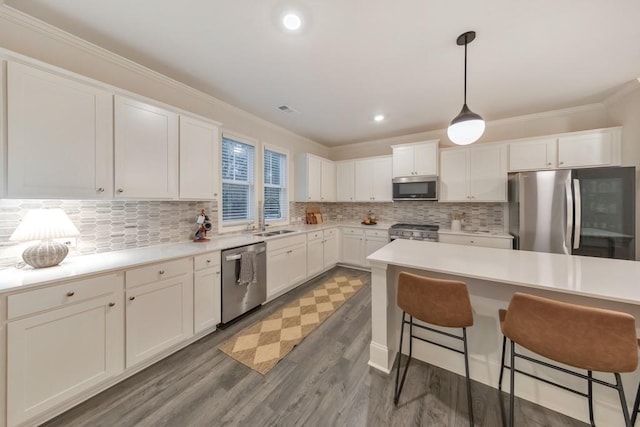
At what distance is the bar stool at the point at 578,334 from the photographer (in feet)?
3.23

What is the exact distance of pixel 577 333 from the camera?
1.06 m

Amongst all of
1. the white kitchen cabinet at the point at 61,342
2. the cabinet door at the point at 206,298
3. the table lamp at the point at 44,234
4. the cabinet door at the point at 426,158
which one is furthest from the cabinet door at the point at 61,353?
the cabinet door at the point at 426,158

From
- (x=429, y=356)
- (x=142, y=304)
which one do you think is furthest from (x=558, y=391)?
(x=142, y=304)

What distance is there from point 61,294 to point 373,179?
4349 millimetres

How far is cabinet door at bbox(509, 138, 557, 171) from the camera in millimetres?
3061

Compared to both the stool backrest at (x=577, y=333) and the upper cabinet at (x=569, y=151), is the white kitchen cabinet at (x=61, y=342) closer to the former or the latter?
the stool backrest at (x=577, y=333)

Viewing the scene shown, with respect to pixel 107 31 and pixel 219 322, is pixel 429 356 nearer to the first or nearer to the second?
pixel 219 322

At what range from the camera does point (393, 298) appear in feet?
6.39

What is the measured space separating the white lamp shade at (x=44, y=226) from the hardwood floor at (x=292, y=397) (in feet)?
4.00

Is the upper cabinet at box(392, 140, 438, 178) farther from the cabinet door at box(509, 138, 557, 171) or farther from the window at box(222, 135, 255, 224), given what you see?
the window at box(222, 135, 255, 224)

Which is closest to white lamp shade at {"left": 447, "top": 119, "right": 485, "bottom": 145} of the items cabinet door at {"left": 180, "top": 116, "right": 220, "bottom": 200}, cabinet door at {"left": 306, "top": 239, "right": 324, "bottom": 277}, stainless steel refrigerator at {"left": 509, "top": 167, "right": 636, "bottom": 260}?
stainless steel refrigerator at {"left": 509, "top": 167, "right": 636, "bottom": 260}

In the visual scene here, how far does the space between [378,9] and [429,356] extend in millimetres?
2739

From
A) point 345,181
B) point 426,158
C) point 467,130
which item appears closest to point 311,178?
point 345,181

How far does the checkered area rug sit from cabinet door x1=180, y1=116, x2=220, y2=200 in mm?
1597
